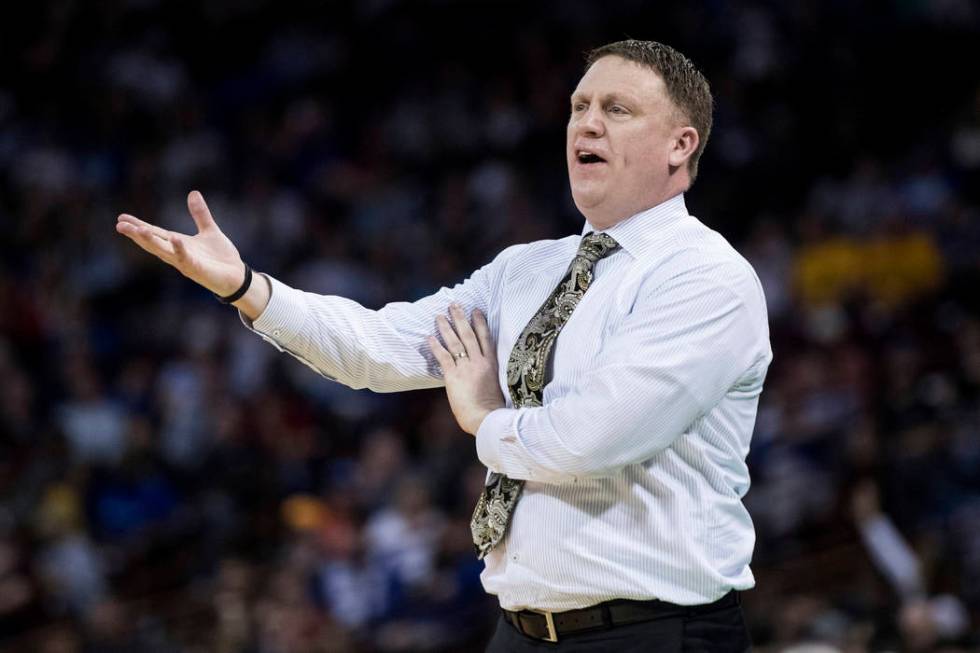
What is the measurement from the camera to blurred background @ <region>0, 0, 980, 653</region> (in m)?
7.42

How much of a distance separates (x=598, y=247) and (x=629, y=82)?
361mm

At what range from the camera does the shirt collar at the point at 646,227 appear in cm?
308

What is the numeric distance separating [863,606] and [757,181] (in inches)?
189

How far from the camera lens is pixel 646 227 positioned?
312cm

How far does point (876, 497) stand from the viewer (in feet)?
23.9

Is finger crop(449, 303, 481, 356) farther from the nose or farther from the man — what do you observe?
the nose

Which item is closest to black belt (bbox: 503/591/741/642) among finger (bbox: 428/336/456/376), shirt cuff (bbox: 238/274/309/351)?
finger (bbox: 428/336/456/376)

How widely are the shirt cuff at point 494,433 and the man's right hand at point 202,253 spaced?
0.59 meters

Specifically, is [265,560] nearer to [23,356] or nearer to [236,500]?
[236,500]

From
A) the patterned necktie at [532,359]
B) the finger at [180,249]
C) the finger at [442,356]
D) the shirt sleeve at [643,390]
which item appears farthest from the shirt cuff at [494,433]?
the finger at [180,249]

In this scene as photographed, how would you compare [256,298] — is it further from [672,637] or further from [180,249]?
[672,637]

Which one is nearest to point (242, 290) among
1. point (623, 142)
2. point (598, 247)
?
point (598, 247)

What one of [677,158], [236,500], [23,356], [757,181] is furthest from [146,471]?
[677,158]

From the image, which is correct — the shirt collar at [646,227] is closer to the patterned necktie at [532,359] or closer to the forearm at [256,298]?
the patterned necktie at [532,359]
